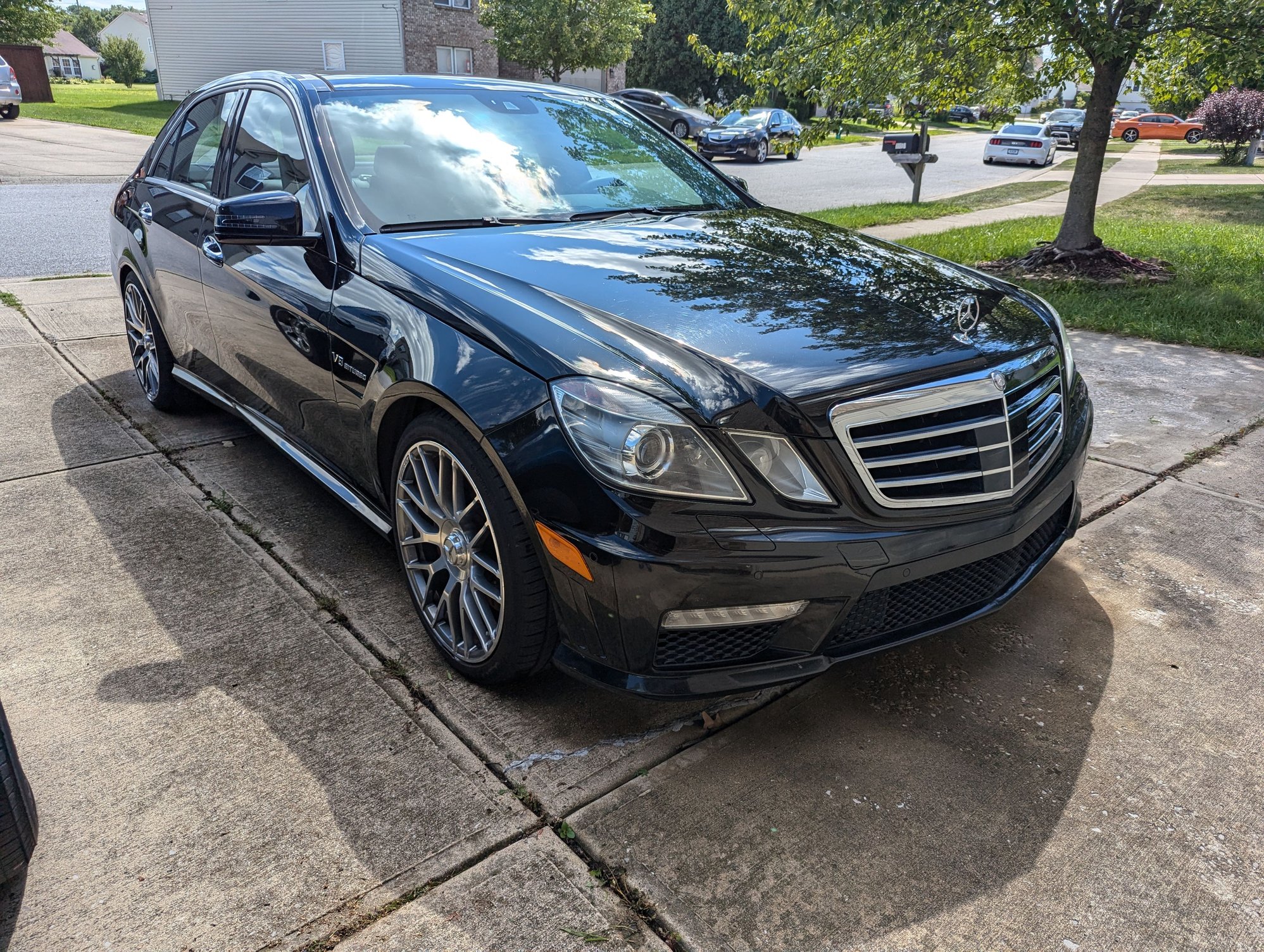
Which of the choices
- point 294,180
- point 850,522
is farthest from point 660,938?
point 294,180

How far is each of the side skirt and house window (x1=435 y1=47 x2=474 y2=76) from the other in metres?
34.3

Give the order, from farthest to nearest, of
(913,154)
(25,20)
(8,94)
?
(25,20) → (8,94) → (913,154)

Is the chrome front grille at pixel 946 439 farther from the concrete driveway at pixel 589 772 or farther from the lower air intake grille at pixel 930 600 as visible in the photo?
the concrete driveway at pixel 589 772

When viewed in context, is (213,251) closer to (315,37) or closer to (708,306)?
(708,306)

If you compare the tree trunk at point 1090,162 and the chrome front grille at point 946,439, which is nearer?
the chrome front grille at point 946,439

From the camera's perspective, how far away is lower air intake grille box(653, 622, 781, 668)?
229cm

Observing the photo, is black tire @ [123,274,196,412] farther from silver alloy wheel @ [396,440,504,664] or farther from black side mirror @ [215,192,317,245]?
silver alloy wheel @ [396,440,504,664]

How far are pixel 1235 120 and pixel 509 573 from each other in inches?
1235

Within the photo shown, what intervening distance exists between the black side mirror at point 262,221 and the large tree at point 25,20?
47.4 metres

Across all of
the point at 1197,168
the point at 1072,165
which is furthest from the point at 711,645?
the point at 1072,165

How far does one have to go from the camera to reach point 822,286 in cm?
285

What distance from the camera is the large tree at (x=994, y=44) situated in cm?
759

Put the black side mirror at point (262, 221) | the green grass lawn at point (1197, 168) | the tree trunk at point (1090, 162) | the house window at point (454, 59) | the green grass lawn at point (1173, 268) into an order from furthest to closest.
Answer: the house window at point (454, 59) → the green grass lawn at point (1197, 168) → the tree trunk at point (1090, 162) → the green grass lawn at point (1173, 268) → the black side mirror at point (262, 221)

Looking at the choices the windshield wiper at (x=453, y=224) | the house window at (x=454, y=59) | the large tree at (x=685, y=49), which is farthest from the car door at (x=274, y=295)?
the large tree at (x=685, y=49)
